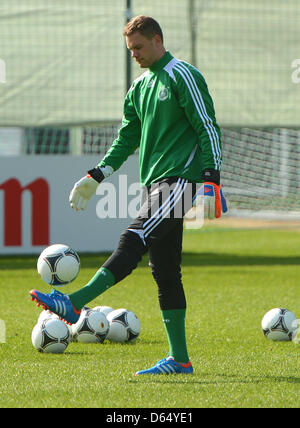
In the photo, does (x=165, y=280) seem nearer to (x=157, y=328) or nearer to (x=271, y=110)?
(x=157, y=328)

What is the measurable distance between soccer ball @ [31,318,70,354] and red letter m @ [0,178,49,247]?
694 centimetres

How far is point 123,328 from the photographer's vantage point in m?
6.92

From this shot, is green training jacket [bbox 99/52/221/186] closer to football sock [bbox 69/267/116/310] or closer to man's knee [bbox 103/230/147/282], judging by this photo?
man's knee [bbox 103/230/147/282]

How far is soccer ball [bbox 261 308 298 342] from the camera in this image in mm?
7113

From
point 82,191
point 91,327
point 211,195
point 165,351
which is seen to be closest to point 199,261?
point 91,327

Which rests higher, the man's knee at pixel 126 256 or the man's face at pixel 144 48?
the man's face at pixel 144 48

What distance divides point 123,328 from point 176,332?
1.30 metres

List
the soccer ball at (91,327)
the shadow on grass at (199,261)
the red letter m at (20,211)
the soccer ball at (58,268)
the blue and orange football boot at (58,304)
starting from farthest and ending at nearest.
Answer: the red letter m at (20,211), the shadow on grass at (199,261), the soccer ball at (91,327), the soccer ball at (58,268), the blue and orange football boot at (58,304)

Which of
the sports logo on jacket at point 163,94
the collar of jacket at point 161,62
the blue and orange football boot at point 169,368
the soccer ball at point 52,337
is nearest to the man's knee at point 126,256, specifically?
the blue and orange football boot at point 169,368

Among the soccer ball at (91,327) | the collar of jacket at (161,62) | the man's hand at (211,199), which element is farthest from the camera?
the soccer ball at (91,327)

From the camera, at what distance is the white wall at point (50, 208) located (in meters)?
13.3

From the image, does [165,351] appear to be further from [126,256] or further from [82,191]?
[82,191]

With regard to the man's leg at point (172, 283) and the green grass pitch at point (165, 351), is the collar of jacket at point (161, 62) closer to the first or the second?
the man's leg at point (172, 283)

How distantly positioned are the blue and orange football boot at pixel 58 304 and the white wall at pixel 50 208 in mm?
8209
